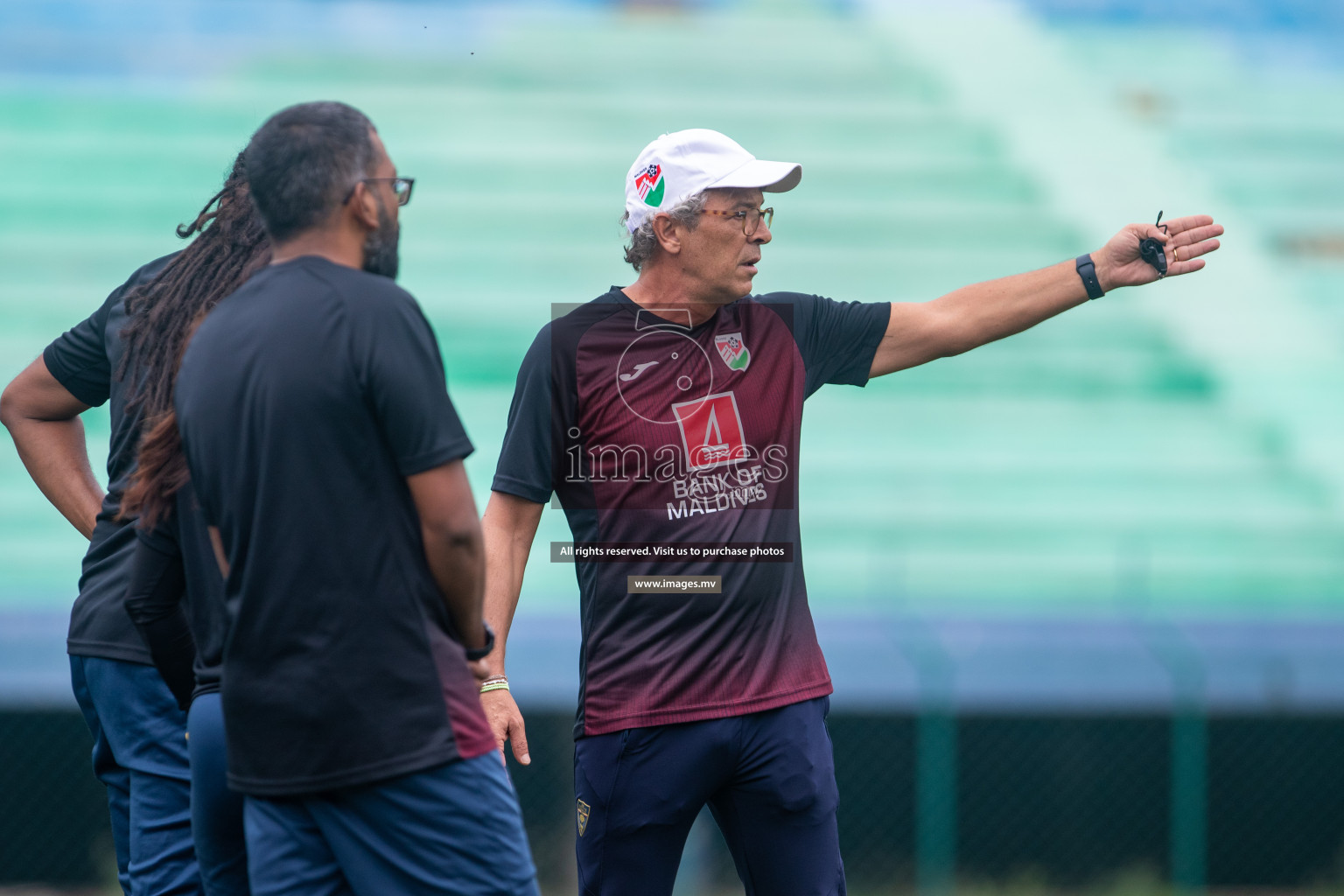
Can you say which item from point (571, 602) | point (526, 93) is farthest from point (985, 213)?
point (571, 602)

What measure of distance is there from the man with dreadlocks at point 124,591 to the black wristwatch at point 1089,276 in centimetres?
156

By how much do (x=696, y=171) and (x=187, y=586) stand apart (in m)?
1.20

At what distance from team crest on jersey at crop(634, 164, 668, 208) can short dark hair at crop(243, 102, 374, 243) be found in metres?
0.88

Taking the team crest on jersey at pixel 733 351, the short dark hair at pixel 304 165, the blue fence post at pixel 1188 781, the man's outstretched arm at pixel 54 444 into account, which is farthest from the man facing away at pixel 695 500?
the blue fence post at pixel 1188 781

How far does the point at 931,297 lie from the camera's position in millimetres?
6898

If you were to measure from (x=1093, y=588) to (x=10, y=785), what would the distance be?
195 inches

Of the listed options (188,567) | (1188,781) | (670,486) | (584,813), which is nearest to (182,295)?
(188,567)

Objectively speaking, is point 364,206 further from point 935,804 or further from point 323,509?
point 935,804

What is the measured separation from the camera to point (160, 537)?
188 centimetres

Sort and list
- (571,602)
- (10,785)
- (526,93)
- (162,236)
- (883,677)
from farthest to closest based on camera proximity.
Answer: (526,93), (162,236), (571,602), (883,677), (10,785)

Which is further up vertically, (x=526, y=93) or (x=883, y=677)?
(x=526, y=93)

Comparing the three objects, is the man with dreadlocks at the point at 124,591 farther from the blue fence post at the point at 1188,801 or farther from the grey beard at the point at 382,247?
the blue fence post at the point at 1188,801

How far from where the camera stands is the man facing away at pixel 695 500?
2.31 meters

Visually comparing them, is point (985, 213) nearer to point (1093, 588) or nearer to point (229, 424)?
point (1093, 588)
